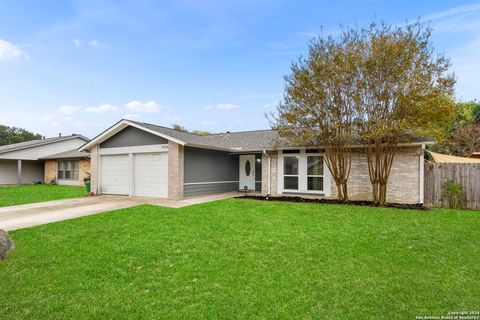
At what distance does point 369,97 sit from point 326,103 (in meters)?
1.62

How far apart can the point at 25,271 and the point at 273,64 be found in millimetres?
15423

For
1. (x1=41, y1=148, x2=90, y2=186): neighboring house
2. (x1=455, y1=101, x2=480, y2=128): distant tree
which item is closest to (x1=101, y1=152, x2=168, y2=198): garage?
(x1=41, y1=148, x2=90, y2=186): neighboring house

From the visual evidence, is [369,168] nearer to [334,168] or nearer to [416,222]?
[334,168]

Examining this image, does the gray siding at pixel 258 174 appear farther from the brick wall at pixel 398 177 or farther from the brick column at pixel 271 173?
the brick wall at pixel 398 177

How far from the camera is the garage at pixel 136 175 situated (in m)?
12.9

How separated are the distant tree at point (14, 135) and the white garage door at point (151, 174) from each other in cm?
4759

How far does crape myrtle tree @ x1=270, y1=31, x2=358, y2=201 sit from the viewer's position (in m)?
10.7

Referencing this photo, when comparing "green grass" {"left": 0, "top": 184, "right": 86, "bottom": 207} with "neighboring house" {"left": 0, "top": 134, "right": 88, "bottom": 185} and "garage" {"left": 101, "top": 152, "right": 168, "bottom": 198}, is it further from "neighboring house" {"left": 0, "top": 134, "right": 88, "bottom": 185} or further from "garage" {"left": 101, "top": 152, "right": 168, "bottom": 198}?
"neighboring house" {"left": 0, "top": 134, "right": 88, "bottom": 185}

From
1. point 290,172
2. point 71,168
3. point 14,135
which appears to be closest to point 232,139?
point 290,172

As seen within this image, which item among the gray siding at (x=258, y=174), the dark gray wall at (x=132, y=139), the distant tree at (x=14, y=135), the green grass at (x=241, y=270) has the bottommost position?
the green grass at (x=241, y=270)

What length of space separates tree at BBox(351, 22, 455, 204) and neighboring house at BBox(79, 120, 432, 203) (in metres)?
1.39

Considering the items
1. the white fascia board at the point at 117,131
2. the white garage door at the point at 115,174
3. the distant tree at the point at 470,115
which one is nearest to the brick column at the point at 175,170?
the white fascia board at the point at 117,131

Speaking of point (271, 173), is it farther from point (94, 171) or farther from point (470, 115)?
point (470, 115)

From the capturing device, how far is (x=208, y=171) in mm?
14422
